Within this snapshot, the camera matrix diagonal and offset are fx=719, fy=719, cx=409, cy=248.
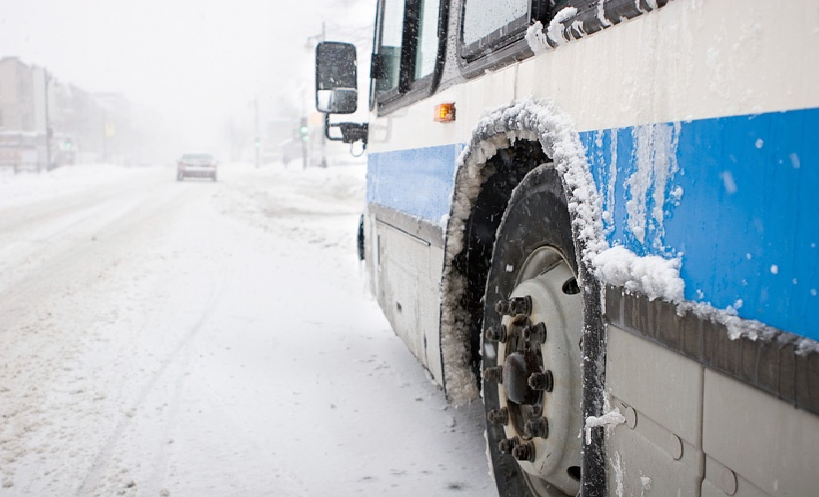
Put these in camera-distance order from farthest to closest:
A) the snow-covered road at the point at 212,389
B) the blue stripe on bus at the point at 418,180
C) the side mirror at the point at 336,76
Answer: the side mirror at the point at 336,76, the snow-covered road at the point at 212,389, the blue stripe on bus at the point at 418,180

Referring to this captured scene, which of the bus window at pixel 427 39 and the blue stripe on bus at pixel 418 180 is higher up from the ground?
the bus window at pixel 427 39

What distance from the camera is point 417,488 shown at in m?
3.15

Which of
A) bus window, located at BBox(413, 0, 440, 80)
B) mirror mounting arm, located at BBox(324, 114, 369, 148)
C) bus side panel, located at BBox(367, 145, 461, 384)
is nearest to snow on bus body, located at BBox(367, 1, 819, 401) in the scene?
bus side panel, located at BBox(367, 145, 461, 384)

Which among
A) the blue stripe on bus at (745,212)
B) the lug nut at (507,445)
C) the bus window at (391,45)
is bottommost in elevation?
the lug nut at (507,445)

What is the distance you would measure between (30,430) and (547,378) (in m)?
2.82

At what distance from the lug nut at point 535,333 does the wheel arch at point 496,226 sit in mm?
441

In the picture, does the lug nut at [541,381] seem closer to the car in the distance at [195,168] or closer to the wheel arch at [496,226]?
the wheel arch at [496,226]

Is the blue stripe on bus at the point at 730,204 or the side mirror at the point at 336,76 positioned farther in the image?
the side mirror at the point at 336,76

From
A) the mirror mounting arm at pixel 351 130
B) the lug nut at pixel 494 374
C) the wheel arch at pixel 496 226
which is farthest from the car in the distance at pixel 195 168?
the lug nut at pixel 494 374

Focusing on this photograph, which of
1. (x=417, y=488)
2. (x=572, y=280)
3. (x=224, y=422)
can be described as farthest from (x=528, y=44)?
(x=224, y=422)

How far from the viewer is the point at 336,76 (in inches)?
195

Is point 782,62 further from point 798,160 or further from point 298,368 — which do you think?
point 298,368

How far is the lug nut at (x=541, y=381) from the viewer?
2.18 meters

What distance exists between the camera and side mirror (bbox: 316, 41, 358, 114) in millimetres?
4895
